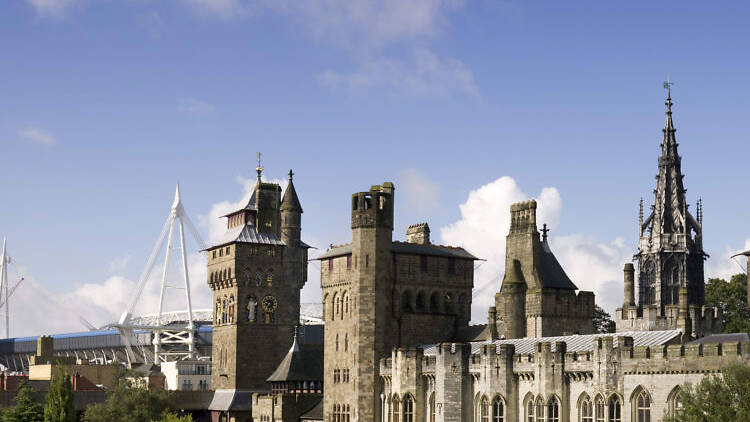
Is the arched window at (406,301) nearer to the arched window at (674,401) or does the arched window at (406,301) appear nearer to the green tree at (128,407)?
the green tree at (128,407)

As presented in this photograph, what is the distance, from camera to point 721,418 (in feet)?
179

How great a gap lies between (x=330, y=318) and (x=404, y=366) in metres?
11.7

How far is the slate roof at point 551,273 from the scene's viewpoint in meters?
91.1

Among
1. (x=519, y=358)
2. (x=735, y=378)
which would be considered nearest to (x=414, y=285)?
(x=519, y=358)

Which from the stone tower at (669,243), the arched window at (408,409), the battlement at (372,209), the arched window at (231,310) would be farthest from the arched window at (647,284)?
the arched window at (408,409)

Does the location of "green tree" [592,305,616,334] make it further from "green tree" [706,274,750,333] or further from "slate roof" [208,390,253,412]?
"slate roof" [208,390,253,412]

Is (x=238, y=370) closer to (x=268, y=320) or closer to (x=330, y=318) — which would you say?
(x=268, y=320)

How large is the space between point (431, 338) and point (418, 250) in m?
7.10

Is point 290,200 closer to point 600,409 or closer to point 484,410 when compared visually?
point 484,410

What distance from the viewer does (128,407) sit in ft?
327

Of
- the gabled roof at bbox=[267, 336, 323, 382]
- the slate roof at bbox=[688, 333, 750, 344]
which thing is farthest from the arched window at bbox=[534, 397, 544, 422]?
the gabled roof at bbox=[267, 336, 323, 382]

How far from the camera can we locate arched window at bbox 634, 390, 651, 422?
2544 inches

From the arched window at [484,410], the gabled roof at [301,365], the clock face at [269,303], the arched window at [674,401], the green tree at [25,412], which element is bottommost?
the green tree at [25,412]

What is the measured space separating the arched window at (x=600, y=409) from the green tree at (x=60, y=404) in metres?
42.9
